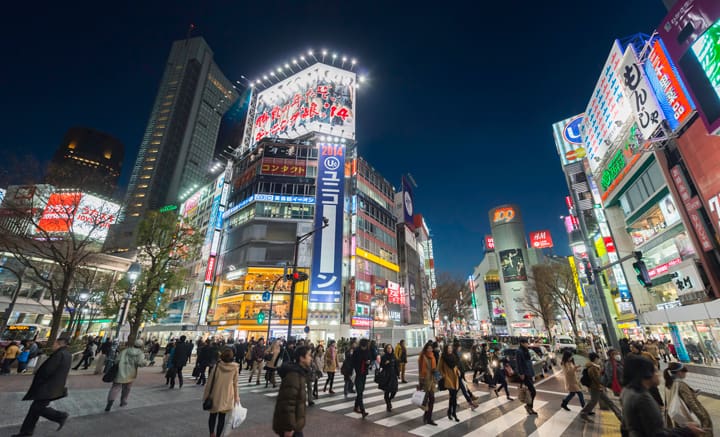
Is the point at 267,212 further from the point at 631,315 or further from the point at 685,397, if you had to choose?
the point at 631,315

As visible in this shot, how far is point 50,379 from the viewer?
17.9 feet

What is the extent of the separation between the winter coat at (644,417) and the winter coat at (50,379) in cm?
837

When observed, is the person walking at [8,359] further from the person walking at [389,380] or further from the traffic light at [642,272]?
the traffic light at [642,272]

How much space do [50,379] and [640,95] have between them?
34.0m

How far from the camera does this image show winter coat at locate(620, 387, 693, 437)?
2877 mm

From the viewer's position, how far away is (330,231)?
3906 cm

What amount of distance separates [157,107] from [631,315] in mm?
148327

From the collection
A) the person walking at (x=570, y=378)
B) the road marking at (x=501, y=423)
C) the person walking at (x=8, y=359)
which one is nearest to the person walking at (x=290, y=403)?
the road marking at (x=501, y=423)

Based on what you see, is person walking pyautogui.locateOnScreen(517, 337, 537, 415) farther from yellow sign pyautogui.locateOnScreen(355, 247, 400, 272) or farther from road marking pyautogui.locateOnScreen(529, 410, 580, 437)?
yellow sign pyautogui.locateOnScreen(355, 247, 400, 272)

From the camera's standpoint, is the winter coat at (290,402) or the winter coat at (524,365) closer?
the winter coat at (290,402)

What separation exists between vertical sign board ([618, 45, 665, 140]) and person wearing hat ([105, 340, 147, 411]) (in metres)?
32.0

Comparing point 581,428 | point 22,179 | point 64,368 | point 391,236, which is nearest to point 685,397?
point 581,428

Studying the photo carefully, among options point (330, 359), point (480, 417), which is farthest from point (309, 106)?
point (480, 417)

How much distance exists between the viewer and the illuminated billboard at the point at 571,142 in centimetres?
4103
